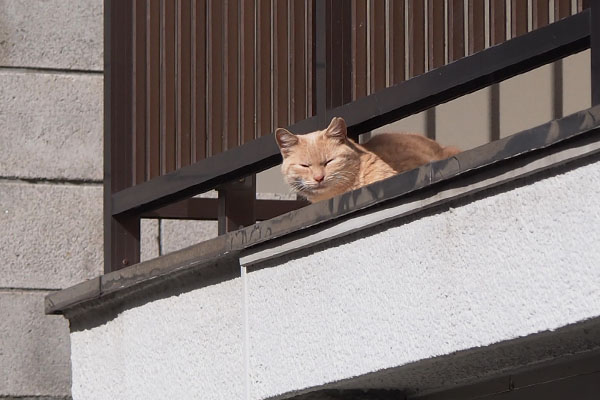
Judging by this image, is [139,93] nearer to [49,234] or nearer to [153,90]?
[153,90]

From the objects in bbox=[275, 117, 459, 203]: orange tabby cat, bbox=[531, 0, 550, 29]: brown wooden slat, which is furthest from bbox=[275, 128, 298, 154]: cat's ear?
bbox=[531, 0, 550, 29]: brown wooden slat

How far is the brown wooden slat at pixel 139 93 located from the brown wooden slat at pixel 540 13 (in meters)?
2.11

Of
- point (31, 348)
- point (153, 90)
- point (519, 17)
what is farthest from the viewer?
point (31, 348)

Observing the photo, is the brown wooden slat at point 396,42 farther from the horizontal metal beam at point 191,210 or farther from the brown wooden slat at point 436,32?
the horizontal metal beam at point 191,210

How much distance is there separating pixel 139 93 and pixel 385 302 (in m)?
1.95

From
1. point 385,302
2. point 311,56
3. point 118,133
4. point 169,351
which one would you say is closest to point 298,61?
point 311,56

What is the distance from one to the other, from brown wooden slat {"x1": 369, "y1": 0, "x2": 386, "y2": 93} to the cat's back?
3.20ft

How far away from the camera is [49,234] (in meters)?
7.44

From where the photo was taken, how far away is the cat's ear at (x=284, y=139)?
16.9 ft

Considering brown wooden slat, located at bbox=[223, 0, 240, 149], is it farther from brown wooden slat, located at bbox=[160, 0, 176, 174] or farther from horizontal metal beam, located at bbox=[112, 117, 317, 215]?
brown wooden slat, located at bbox=[160, 0, 176, 174]

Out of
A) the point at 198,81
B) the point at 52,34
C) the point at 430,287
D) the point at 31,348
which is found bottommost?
the point at 430,287

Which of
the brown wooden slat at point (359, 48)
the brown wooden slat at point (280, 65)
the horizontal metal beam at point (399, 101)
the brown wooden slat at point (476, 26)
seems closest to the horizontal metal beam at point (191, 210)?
the horizontal metal beam at point (399, 101)

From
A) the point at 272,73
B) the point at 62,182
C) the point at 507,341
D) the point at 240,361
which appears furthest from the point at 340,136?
the point at 62,182

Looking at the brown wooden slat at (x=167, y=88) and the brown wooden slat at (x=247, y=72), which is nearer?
the brown wooden slat at (x=247, y=72)
